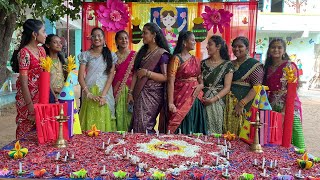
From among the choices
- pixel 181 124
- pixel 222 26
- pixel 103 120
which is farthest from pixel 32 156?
pixel 222 26

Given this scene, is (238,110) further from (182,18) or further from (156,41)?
(182,18)

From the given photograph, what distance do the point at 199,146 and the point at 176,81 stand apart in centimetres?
118

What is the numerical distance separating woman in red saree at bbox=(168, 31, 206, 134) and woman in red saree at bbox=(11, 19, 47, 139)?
1173mm

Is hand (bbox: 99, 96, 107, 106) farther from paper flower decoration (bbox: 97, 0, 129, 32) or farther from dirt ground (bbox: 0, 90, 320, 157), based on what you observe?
Answer: dirt ground (bbox: 0, 90, 320, 157)

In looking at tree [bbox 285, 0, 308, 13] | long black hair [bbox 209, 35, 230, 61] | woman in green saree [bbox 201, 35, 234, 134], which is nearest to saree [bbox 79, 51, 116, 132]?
woman in green saree [bbox 201, 35, 234, 134]

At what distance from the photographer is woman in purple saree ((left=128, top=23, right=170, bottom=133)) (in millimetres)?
2924

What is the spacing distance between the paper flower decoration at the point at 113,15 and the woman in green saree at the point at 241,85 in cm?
164

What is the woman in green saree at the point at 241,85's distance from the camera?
115 inches

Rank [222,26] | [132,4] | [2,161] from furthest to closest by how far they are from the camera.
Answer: [132,4] < [222,26] < [2,161]

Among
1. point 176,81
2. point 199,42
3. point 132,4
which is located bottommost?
point 176,81

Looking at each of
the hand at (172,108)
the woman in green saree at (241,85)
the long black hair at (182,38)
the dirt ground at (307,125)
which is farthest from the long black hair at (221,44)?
the dirt ground at (307,125)

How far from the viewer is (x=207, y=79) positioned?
118 inches

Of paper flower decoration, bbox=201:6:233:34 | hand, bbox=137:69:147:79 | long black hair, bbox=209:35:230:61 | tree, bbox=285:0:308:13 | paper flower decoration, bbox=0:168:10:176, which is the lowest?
paper flower decoration, bbox=0:168:10:176

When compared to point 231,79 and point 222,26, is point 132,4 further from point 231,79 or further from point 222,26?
point 231,79
